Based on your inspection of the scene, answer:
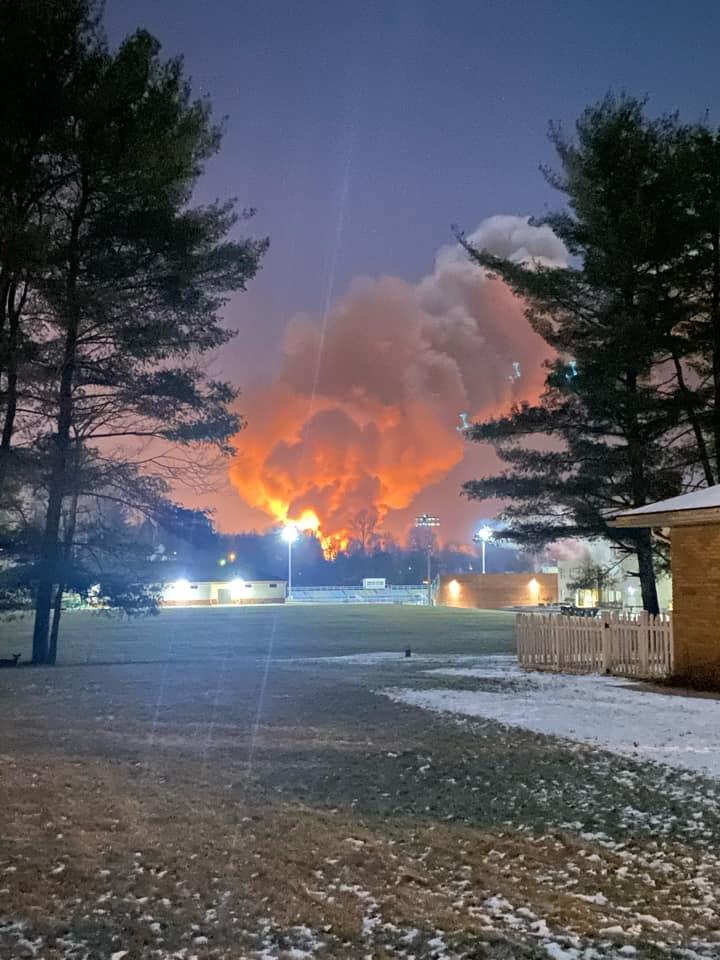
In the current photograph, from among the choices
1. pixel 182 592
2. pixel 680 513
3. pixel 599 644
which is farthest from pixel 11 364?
pixel 182 592

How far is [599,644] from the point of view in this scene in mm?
17562

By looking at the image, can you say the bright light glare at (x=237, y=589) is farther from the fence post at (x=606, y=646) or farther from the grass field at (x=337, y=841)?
the grass field at (x=337, y=841)

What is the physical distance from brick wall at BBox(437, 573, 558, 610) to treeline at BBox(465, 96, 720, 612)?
176 ft

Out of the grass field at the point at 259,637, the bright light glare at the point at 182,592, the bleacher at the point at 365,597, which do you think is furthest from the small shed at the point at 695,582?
the bright light glare at the point at 182,592

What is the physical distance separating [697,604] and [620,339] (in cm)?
867

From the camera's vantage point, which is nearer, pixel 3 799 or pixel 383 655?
pixel 3 799

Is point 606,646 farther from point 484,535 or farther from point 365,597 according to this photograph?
point 365,597

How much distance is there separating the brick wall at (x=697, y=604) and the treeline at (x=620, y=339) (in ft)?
22.0

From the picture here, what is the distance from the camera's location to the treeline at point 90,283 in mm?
19672

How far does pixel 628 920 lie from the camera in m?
4.80

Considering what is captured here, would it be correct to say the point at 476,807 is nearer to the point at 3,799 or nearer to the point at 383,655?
the point at 3,799

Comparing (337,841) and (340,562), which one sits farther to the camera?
(340,562)

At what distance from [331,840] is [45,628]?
1717 cm

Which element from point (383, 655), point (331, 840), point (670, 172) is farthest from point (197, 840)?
point (670, 172)
